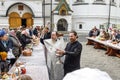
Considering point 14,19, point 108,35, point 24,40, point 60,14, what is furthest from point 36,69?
point 14,19

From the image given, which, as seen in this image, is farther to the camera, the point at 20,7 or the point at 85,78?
the point at 20,7

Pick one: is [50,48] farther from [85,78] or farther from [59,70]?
[85,78]

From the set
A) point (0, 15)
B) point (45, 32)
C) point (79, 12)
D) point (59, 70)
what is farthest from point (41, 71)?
point (79, 12)

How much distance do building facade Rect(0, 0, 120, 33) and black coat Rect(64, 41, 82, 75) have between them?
98.2 ft

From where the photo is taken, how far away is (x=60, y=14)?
38.5m

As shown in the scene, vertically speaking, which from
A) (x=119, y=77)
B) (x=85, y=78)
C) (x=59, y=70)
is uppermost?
(x=85, y=78)

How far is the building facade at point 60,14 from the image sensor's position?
38000mm

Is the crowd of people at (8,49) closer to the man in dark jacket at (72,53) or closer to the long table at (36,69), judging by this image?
the long table at (36,69)

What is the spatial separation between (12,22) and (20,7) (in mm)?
2425

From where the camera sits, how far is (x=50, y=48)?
736 cm

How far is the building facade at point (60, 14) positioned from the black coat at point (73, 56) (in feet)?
98.2

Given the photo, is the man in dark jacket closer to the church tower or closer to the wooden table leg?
the wooden table leg

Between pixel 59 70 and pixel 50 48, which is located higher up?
pixel 50 48

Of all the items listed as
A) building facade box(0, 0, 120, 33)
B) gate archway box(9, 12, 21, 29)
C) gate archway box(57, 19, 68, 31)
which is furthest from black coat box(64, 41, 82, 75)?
gate archway box(9, 12, 21, 29)
